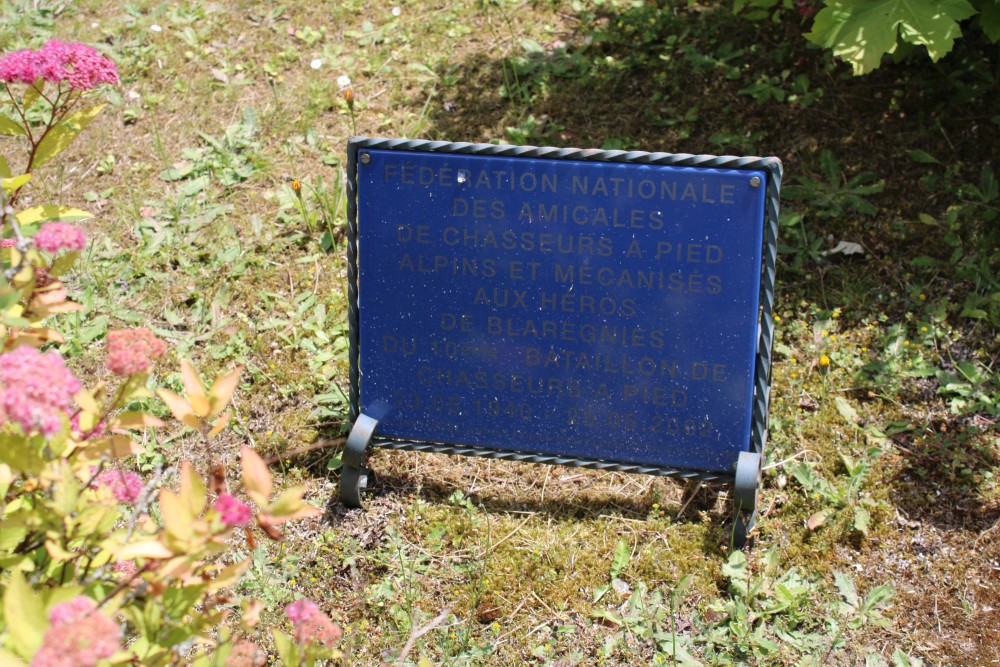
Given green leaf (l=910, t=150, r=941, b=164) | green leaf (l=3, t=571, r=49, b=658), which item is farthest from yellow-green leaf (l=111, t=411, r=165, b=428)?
green leaf (l=910, t=150, r=941, b=164)

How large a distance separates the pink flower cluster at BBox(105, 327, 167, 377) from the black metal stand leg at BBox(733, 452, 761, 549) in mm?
1763

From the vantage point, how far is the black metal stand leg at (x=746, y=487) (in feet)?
9.02

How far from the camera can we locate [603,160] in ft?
8.85

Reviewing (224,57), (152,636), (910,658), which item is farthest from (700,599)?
(224,57)

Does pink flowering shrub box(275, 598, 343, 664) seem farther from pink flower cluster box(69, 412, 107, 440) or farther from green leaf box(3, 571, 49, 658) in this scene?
pink flower cluster box(69, 412, 107, 440)

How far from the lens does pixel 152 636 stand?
1361 millimetres

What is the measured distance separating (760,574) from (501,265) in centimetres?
117

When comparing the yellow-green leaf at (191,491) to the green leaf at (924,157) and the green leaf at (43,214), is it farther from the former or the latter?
the green leaf at (924,157)

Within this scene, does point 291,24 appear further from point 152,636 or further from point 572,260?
point 152,636

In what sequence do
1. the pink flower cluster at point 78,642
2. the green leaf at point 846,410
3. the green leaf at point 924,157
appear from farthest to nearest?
the green leaf at point 924,157
the green leaf at point 846,410
the pink flower cluster at point 78,642

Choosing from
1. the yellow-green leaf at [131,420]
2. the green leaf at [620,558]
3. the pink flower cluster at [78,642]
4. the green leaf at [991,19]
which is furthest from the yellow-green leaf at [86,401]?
the green leaf at [991,19]

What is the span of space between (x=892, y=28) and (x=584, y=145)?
147 centimetres

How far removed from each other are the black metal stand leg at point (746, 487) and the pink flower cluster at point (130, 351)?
5.78 ft

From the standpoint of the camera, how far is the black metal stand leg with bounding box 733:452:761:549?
2.75m
